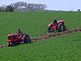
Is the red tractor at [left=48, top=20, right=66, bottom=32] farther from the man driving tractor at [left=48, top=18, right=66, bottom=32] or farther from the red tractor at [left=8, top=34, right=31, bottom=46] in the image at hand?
the red tractor at [left=8, top=34, right=31, bottom=46]

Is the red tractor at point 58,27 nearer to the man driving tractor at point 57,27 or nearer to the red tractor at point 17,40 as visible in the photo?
the man driving tractor at point 57,27

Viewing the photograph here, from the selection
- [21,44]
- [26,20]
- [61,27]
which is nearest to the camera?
[21,44]

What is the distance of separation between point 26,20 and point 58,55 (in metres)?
36.0

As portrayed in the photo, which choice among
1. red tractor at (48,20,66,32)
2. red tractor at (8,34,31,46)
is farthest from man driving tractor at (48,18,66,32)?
red tractor at (8,34,31,46)

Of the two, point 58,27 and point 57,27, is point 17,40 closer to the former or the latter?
point 58,27

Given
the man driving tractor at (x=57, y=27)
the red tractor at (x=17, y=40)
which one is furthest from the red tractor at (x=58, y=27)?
the red tractor at (x=17, y=40)

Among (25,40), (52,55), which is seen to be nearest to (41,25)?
(25,40)

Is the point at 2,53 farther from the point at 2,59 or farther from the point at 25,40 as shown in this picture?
the point at 25,40

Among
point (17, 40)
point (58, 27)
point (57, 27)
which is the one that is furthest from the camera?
point (57, 27)

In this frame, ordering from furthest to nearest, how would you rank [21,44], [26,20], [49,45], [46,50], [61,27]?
[26,20]
[61,27]
[21,44]
[49,45]
[46,50]

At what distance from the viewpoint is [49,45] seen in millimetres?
30781

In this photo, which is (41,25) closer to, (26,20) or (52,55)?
(26,20)

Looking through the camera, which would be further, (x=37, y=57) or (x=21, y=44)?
(x=21, y=44)

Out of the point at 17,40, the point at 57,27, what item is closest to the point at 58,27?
the point at 57,27
